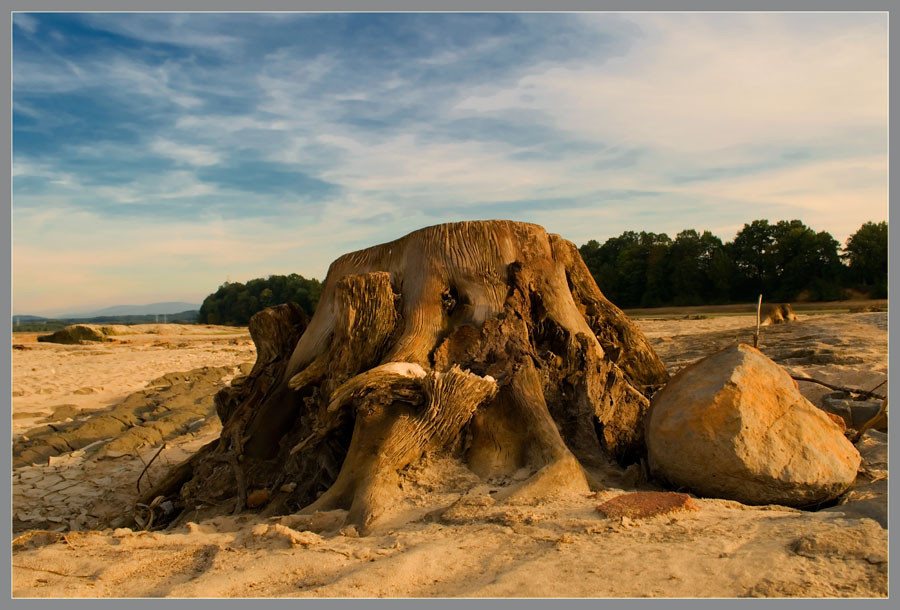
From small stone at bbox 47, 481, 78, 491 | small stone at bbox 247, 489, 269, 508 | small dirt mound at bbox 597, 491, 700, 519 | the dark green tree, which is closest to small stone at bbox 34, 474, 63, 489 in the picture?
small stone at bbox 47, 481, 78, 491

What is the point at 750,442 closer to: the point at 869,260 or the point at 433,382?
the point at 433,382

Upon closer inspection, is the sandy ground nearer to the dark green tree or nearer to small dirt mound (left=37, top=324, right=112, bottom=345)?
small dirt mound (left=37, top=324, right=112, bottom=345)

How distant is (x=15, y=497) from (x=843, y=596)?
652cm

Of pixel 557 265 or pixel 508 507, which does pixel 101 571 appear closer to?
pixel 508 507

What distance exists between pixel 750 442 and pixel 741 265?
141ft

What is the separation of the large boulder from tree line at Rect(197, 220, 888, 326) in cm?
2456

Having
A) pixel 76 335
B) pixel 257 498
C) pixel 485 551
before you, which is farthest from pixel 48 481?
pixel 76 335

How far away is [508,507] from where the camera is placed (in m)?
3.27

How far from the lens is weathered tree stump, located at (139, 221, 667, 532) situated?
12.7ft

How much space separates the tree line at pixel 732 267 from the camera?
3453 cm

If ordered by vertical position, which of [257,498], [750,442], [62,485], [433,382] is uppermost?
[433,382]

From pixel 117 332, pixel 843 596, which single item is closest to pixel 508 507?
pixel 843 596

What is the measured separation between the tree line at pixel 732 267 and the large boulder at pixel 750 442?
24559mm

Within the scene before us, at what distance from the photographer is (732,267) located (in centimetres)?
4200
